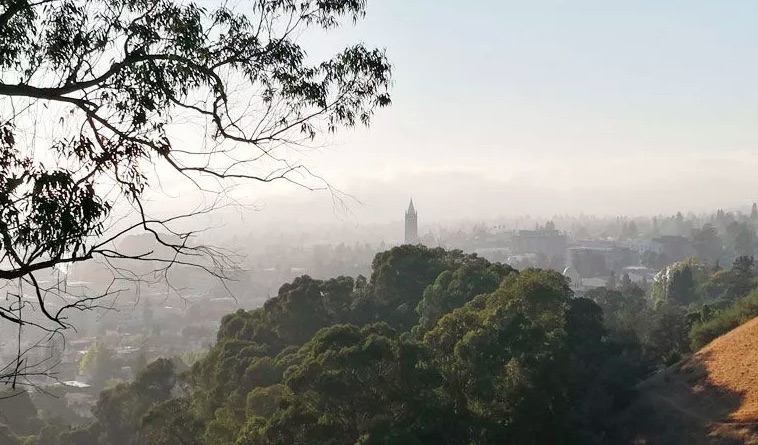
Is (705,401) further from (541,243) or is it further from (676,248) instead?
(541,243)

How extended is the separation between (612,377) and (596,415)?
62.2 inches

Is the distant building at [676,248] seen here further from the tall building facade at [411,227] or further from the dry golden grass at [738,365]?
the dry golden grass at [738,365]

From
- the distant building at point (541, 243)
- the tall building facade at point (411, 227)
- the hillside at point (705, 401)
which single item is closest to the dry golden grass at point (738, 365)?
the hillside at point (705, 401)

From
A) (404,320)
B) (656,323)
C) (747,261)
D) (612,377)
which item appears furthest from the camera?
(747,261)

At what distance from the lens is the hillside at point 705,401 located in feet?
39.2

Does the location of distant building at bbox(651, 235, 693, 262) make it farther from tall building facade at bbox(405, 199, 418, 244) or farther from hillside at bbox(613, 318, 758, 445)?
hillside at bbox(613, 318, 758, 445)

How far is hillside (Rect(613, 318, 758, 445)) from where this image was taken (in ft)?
39.2

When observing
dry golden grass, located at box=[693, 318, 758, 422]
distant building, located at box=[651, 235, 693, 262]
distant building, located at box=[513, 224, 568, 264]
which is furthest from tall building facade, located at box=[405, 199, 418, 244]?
dry golden grass, located at box=[693, 318, 758, 422]

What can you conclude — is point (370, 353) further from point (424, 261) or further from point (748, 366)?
point (424, 261)

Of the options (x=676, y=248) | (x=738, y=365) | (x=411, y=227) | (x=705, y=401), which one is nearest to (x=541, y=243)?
(x=676, y=248)

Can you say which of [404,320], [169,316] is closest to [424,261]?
[404,320]

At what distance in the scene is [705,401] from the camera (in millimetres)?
13680

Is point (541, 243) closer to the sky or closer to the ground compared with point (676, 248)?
closer to the sky

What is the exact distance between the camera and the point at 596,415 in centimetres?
1611
